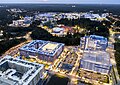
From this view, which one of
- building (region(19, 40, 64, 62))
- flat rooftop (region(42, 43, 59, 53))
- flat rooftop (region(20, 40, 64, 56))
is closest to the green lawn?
building (region(19, 40, 64, 62))

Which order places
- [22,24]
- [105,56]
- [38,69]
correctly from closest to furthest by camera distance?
[38,69] → [105,56] → [22,24]

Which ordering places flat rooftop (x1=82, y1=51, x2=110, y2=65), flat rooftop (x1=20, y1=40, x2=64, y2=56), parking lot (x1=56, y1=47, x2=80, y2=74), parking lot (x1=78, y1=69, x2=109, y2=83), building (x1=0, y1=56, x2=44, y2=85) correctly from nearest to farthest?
building (x1=0, y1=56, x2=44, y2=85) < parking lot (x1=78, y1=69, x2=109, y2=83) < flat rooftop (x1=82, y1=51, x2=110, y2=65) < parking lot (x1=56, y1=47, x2=80, y2=74) < flat rooftop (x1=20, y1=40, x2=64, y2=56)

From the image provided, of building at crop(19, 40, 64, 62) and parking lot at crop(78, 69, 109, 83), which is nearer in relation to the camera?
parking lot at crop(78, 69, 109, 83)

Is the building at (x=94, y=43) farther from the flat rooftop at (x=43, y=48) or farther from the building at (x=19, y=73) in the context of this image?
the building at (x=19, y=73)

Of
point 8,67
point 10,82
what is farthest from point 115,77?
point 8,67

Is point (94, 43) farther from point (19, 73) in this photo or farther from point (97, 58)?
point (19, 73)

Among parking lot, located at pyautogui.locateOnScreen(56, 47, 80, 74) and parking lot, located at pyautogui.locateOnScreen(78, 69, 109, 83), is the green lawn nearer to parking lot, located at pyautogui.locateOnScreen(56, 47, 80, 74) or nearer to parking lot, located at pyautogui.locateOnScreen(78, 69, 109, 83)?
parking lot, located at pyautogui.locateOnScreen(56, 47, 80, 74)

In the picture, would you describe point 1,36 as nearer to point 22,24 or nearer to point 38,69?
point 22,24
